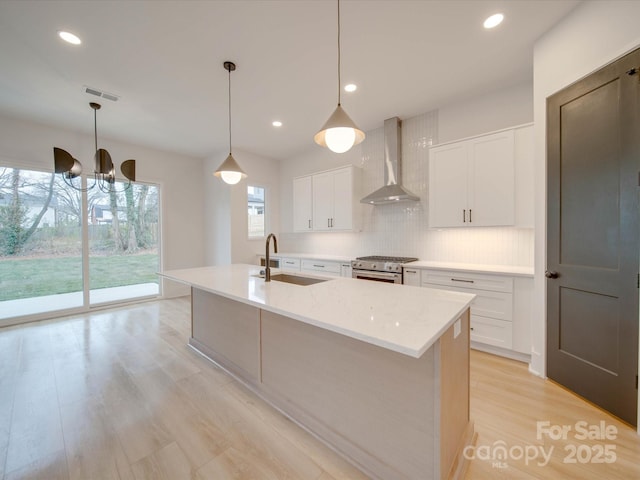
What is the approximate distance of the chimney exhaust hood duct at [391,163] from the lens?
3.71 metres

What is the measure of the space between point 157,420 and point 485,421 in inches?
89.4

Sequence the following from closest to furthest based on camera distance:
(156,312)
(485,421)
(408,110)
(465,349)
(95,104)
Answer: (465,349), (485,421), (95,104), (408,110), (156,312)

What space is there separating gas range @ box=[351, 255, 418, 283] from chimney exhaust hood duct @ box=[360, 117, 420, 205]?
2.92ft

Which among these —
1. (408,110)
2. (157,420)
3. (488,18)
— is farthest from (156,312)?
(488,18)

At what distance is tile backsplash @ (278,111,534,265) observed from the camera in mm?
3105

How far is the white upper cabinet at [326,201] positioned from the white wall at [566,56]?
2368 millimetres

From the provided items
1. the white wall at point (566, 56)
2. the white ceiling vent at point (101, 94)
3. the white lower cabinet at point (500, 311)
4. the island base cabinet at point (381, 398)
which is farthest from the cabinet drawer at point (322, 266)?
the white ceiling vent at point (101, 94)

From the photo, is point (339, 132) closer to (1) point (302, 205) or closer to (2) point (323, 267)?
(2) point (323, 267)

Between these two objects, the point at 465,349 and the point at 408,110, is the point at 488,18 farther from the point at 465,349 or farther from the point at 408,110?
the point at 465,349

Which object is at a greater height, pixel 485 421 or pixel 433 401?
pixel 433 401

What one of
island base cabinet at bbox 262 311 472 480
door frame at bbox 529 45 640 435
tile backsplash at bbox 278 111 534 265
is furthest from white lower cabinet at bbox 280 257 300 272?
door frame at bbox 529 45 640 435

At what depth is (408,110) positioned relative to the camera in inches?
140

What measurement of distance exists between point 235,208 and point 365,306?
4.15 metres

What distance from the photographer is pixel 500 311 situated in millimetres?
2658
